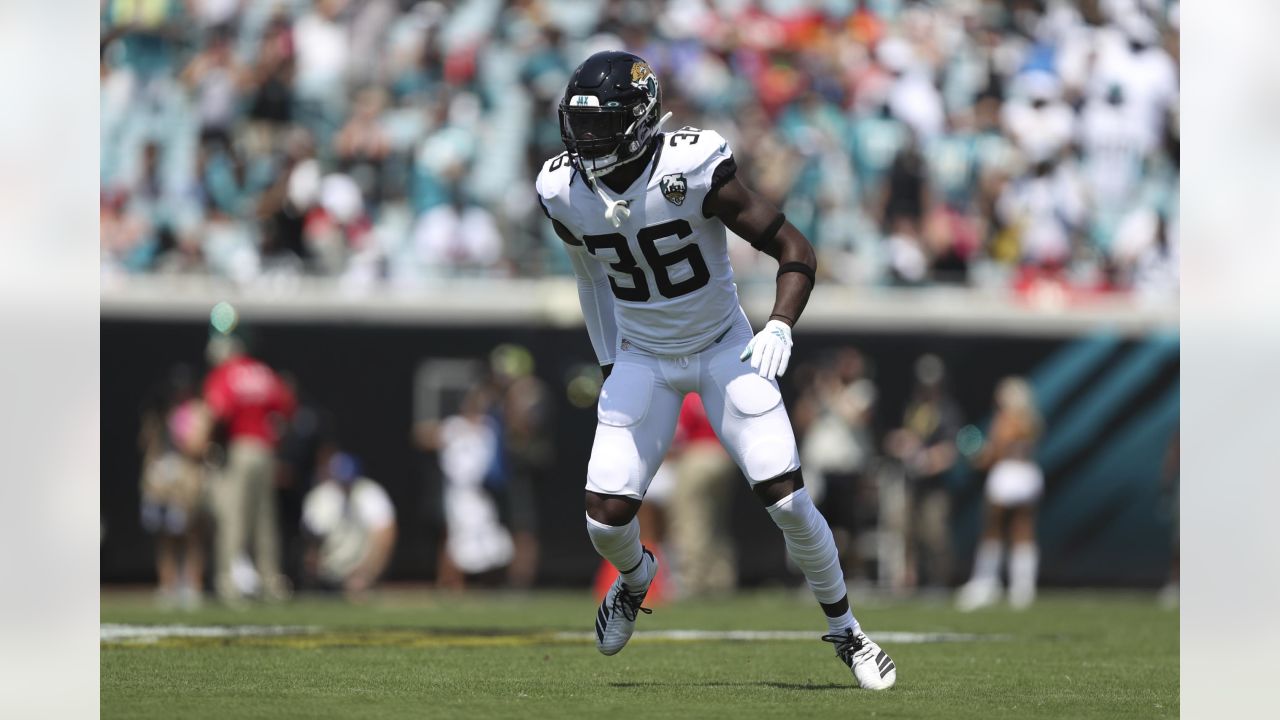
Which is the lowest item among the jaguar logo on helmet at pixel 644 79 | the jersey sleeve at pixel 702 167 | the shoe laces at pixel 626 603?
the shoe laces at pixel 626 603

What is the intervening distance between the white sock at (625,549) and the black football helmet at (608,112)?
1.17m

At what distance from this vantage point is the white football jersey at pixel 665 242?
5922mm

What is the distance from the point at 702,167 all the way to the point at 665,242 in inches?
10.9

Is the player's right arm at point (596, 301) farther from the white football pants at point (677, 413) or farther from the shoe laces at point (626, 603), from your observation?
the shoe laces at point (626, 603)

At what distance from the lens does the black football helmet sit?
5.84m

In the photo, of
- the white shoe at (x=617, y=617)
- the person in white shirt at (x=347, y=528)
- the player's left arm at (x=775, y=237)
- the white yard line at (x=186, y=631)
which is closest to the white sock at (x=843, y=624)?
the white shoe at (x=617, y=617)

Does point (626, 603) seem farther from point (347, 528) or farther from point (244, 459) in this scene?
point (347, 528)

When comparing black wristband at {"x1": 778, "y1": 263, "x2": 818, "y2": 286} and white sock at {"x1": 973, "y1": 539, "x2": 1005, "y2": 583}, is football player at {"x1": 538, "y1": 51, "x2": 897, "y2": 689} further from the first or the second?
white sock at {"x1": 973, "y1": 539, "x2": 1005, "y2": 583}

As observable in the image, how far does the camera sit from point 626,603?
6207 millimetres

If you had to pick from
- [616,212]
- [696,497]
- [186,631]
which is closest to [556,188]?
[616,212]

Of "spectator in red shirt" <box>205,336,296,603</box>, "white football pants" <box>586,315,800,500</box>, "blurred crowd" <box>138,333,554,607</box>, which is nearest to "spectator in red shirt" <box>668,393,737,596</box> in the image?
"blurred crowd" <box>138,333,554,607</box>
